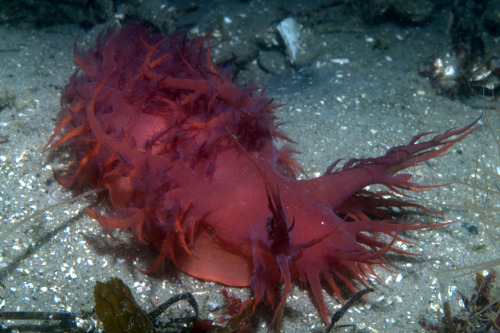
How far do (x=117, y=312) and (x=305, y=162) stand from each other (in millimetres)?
2488

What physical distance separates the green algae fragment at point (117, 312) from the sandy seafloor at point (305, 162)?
39 centimetres

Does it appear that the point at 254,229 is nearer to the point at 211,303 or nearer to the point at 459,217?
the point at 211,303

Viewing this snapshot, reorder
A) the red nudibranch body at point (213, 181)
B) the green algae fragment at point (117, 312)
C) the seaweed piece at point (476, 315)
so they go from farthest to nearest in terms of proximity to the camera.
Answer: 1. the seaweed piece at point (476, 315)
2. the red nudibranch body at point (213, 181)
3. the green algae fragment at point (117, 312)

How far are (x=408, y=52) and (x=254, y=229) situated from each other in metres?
4.67

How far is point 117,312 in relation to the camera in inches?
94.6

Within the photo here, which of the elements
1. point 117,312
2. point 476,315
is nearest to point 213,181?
point 117,312

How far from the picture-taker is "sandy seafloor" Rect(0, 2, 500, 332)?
2816 millimetres

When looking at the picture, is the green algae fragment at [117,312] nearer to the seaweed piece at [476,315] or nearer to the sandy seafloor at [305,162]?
the sandy seafloor at [305,162]

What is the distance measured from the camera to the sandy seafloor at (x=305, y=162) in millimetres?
2816

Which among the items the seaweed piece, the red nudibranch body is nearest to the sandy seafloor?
the seaweed piece

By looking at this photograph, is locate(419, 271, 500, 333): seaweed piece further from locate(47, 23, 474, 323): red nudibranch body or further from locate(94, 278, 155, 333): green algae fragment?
locate(94, 278, 155, 333): green algae fragment

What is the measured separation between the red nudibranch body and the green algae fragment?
36cm

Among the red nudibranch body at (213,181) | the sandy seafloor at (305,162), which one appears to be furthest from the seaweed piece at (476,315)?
the red nudibranch body at (213,181)

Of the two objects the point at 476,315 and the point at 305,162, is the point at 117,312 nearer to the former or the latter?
the point at 305,162
